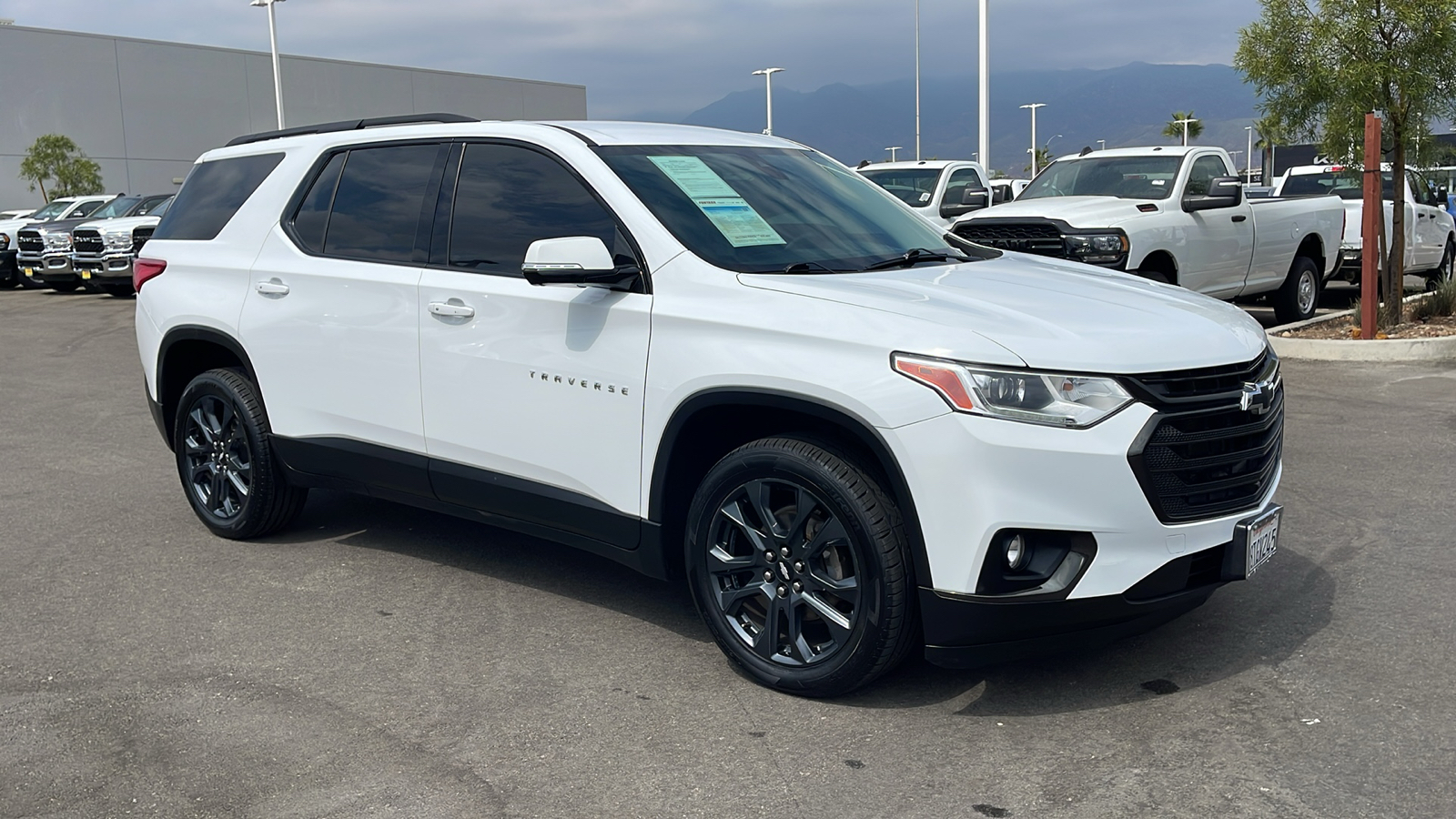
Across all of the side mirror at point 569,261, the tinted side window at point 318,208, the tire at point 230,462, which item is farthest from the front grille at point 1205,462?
→ the tire at point 230,462

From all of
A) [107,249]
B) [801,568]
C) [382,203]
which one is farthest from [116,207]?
[801,568]

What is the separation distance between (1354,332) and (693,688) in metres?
9.69

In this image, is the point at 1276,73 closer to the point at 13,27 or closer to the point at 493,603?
the point at 493,603

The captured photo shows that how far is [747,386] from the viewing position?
13.0 ft

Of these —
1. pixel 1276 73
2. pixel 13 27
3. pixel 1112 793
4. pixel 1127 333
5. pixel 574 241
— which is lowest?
pixel 1112 793

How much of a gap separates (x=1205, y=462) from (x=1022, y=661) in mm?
975

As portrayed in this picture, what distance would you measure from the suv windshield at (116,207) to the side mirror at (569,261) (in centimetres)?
2145

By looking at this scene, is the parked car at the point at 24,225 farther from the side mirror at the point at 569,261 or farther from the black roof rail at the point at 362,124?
the side mirror at the point at 569,261

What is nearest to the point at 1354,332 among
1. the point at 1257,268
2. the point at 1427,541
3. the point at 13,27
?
the point at 1257,268

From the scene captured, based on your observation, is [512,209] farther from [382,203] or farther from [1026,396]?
[1026,396]

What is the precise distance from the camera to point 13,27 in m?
42.9

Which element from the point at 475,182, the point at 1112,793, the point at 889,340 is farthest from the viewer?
the point at 475,182

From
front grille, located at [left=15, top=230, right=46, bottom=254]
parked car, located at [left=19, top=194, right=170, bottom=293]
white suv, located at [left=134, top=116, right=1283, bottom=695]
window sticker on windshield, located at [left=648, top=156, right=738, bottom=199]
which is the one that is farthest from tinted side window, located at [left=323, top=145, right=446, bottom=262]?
front grille, located at [left=15, top=230, right=46, bottom=254]

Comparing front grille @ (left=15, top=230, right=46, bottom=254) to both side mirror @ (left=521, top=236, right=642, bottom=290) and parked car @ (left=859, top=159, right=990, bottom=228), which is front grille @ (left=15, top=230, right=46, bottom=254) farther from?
side mirror @ (left=521, top=236, right=642, bottom=290)
